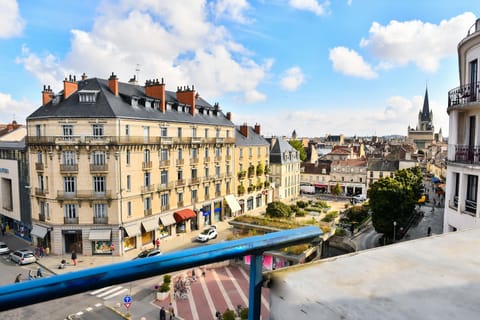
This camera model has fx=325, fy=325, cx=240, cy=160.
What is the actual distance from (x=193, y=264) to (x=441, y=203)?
54.2m

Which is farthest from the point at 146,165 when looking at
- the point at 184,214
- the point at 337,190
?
the point at 337,190

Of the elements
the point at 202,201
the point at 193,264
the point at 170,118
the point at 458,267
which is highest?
the point at 170,118

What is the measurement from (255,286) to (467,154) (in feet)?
53.7

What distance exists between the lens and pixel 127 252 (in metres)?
28.8

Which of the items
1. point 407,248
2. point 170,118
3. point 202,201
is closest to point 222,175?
point 202,201

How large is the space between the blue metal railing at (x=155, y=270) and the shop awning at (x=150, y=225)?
29405 mm

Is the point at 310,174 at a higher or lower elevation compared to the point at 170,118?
lower

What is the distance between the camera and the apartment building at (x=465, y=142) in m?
14.5

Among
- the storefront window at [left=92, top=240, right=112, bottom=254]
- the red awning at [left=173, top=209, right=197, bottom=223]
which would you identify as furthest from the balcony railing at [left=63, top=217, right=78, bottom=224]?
the red awning at [left=173, top=209, right=197, bottom=223]

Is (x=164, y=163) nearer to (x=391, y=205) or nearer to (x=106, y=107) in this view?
(x=106, y=107)

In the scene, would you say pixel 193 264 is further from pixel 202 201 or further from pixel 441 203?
pixel 441 203

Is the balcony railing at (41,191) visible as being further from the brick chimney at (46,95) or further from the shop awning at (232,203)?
the shop awning at (232,203)

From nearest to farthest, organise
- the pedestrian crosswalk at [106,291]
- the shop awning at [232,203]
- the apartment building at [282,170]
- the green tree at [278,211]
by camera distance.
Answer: the pedestrian crosswalk at [106,291]
the green tree at [278,211]
the shop awning at [232,203]
the apartment building at [282,170]

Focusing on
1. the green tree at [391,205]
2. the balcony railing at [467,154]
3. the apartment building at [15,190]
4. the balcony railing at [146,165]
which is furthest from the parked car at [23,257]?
the balcony railing at [467,154]
